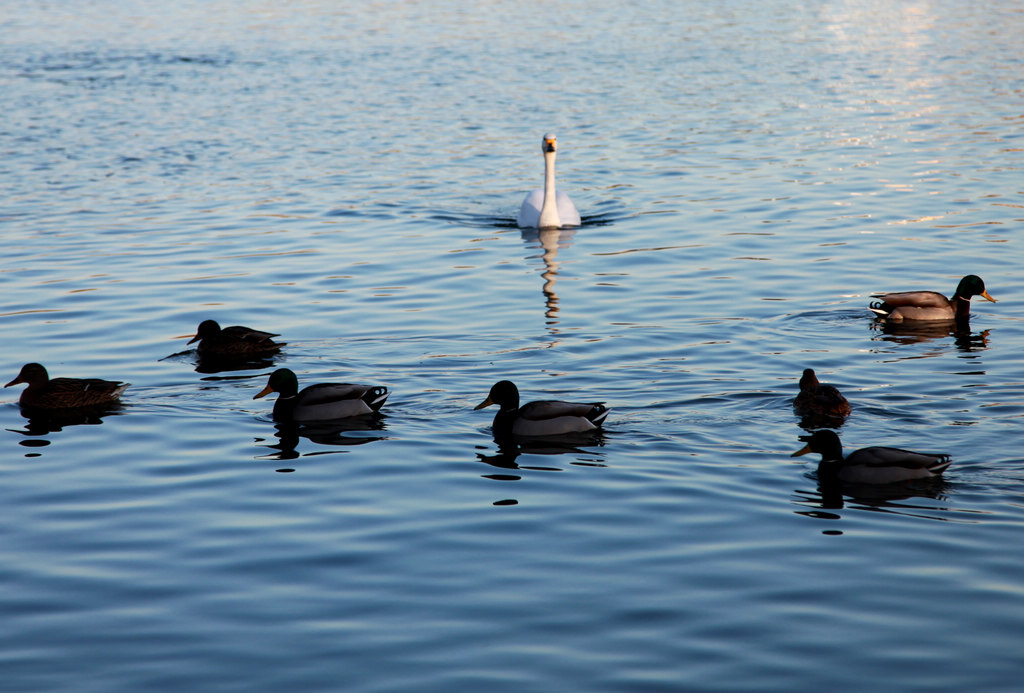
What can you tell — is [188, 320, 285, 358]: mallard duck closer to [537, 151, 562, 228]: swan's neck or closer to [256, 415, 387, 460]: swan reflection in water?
[256, 415, 387, 460]: swan reflection in water

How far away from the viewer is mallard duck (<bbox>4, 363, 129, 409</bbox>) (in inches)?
507

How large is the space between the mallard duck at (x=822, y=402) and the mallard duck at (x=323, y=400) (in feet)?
13.4

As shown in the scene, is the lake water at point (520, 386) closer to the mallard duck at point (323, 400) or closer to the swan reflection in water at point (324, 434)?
the swan reflection in water at point (324, 434)

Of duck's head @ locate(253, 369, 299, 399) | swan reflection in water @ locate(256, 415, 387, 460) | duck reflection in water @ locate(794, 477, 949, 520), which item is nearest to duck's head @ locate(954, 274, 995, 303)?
duck reflection in water @ locate(794, 477, 949, 520)

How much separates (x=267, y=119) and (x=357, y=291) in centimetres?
1679

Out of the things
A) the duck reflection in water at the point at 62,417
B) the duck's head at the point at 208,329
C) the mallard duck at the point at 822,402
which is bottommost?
the duck reflection in water at the point at 62,417

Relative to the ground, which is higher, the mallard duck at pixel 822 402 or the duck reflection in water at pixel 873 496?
the mallard duck at pixel 822 402

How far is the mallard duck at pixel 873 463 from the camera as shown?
32.9ft

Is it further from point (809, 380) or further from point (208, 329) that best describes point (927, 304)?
point (208, 329)

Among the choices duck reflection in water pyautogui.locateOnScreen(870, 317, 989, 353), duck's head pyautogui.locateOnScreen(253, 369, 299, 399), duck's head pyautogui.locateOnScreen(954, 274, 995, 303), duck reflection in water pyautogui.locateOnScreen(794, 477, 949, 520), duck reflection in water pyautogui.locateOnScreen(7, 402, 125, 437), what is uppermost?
duck's head pyautogui.locateOnScreen(954, 274, 995, 303)

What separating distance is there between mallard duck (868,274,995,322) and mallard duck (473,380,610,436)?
5207mm

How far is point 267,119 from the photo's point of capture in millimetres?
33188

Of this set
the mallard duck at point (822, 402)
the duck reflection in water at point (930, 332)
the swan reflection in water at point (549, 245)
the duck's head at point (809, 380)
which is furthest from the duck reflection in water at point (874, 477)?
the swan reflection in water at point (549, 245)

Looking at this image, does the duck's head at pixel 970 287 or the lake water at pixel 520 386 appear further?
the duck's head at pixel 970 287
